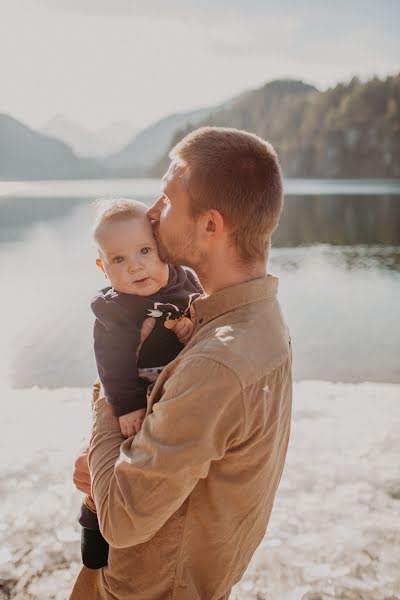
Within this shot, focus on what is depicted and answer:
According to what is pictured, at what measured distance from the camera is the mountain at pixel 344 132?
104812mm

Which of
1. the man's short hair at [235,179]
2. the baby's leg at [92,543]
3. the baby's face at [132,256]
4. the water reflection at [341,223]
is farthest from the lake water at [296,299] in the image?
the baby's leg at [92,543]

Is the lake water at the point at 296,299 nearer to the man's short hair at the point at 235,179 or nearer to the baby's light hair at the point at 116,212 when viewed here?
the baby's light hair at the point at 116,212

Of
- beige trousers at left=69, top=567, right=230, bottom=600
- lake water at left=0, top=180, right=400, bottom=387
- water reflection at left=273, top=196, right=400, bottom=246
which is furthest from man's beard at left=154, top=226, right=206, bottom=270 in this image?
water reflection at left=273, top=196, right=400, bottom=246

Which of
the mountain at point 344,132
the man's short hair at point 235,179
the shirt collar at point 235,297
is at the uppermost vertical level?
the man's short hair at point 235,179

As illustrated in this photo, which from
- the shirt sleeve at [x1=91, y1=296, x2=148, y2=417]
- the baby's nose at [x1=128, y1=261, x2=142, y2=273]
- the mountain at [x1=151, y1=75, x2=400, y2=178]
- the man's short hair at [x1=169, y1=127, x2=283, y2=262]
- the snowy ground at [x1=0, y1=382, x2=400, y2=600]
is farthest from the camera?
the mountain at [x1=151, y1=75, x2=400, y2=178]

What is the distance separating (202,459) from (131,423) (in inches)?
17.6

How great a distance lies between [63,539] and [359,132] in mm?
111249

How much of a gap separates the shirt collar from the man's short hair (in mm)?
123

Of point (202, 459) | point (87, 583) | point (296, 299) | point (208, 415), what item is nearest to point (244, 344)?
point (208, 415)

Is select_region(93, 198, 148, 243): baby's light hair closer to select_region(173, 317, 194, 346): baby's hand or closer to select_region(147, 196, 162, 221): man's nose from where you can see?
select_region(147, 196, 162, 221): man's nose

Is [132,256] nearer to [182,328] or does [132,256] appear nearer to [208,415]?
[182,328]

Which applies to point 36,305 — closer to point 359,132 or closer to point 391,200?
point 391,200

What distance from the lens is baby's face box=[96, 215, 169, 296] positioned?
2217mm

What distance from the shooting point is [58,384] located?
37.0 feet
